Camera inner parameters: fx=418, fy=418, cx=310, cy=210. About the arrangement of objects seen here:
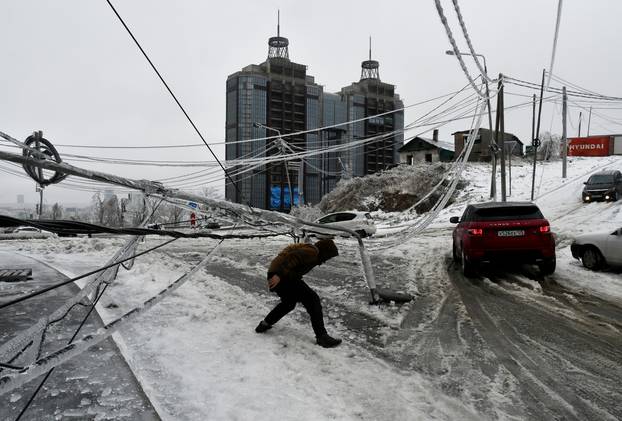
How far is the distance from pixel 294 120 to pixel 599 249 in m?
56.9

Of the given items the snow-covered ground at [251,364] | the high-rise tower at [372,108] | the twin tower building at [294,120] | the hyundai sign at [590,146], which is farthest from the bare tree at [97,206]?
the hyundai sign at [590,146]

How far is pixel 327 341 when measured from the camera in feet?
16.1

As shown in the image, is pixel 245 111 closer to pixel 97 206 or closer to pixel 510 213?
pixel 97 206

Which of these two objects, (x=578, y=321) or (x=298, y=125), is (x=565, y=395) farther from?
(x=298, y=125)

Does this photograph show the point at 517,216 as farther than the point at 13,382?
Yes

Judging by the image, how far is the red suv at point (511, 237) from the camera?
838 centimetres

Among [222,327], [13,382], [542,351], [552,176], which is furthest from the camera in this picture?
[552,176]

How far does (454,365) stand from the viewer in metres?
4.39

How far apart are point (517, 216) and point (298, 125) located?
195 ft

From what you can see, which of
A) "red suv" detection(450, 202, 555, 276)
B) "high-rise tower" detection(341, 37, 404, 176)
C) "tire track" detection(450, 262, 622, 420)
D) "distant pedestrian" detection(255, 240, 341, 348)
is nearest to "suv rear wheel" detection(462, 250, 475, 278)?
"red suv" detection(450, 202, 555, 276)

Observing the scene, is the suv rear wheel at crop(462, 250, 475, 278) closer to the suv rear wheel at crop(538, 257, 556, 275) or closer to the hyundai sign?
the suv rear wheel at crop(538, 257, 556, 275)

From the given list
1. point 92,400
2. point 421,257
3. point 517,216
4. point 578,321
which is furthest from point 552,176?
point 92,400

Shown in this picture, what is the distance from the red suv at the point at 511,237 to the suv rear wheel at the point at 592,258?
5.45ft

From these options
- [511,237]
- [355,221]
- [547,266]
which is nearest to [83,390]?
[511,237]
